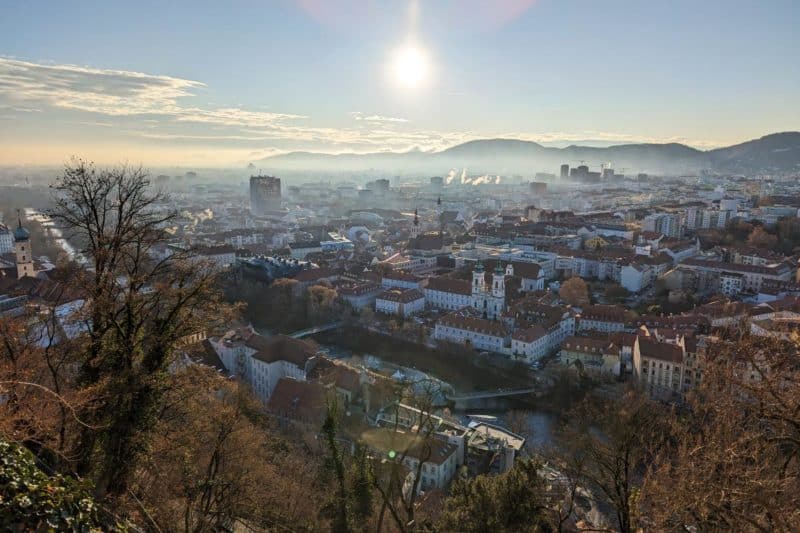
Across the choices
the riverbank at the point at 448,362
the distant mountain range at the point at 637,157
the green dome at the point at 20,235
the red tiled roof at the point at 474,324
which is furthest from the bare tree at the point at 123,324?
the distant mountain range at the point at 637,157

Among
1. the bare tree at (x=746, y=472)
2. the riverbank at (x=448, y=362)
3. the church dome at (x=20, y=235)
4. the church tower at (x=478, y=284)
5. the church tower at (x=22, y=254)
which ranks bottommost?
the riverbank at (x=448, y=362)

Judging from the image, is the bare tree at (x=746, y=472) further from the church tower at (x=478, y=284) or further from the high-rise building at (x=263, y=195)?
the high-rise building at (x=263, y=195)

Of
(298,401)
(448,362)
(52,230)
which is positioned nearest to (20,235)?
(298,401)

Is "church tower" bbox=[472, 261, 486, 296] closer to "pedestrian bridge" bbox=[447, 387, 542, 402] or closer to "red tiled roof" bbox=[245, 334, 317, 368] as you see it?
"pedestrian bridge" bbox=[447, 387, 542, 402]

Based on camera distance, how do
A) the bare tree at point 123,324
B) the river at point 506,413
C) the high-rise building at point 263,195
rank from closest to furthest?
the bare tree at point 123,324, the river at point 506,413, the high-rise building at point 263,195

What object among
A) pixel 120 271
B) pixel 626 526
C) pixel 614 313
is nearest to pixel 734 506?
pixel 626 526

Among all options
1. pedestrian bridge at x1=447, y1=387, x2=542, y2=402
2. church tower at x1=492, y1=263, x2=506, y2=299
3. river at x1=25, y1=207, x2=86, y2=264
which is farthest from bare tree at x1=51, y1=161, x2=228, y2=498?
river at x1=25, y1=207, x2=86, y2=264

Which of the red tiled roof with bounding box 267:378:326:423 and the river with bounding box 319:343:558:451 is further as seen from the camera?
the river with bounding box 319:343:558:451

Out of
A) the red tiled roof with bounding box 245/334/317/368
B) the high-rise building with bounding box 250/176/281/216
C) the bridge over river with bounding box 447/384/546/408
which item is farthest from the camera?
the high-rise building with bounding box 250/176/281/216

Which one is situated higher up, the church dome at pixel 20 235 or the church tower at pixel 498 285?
the church dome at pixel 20 235

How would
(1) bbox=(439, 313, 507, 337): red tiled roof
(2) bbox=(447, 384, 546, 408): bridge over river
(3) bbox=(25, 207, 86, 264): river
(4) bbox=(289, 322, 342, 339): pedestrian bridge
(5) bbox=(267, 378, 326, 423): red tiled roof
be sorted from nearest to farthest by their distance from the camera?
1. (5) bbox=(267, 378, 326, 423): red tiled roof
2. (2) bbox=(447, 384, 546, 408): bridge over river
3. (1) bbox=(439, 313, 507, 337): red tiled roof
4. (4) bbox=(289, 322, 342, 339): pedestrian bridge
5. (3) bbox=(25, 207, 86, 264): river
